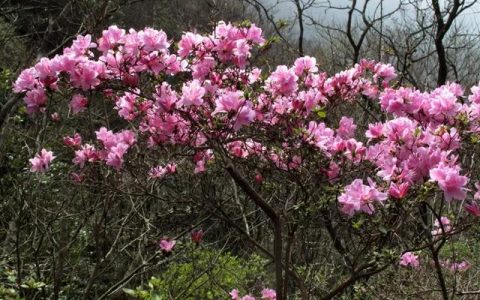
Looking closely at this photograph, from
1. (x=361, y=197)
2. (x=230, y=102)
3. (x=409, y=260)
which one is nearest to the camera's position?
(x=361, y=197)

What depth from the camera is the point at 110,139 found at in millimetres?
2930

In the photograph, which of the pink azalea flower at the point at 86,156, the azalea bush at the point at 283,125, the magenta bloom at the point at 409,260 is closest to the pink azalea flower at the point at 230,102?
the azalea bush at the point at 283,125

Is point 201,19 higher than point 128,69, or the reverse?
point 201,19

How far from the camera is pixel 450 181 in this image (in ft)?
6.13

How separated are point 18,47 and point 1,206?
5.32 metres

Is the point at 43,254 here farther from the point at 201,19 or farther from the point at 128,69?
the point at 201,19

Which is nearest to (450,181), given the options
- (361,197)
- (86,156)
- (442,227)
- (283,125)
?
(361,197)

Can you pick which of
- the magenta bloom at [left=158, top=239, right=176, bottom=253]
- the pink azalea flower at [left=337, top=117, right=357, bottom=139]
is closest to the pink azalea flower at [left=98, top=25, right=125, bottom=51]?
the pink azalea flower at [left=337, top=117, right=357, bottom=139]

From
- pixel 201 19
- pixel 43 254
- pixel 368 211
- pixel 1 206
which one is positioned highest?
pixel 201 19

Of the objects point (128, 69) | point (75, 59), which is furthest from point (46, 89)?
point (128, 69)

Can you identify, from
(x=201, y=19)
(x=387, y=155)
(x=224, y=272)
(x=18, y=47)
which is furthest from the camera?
(x=201, y=19)

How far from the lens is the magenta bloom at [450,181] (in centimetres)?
186

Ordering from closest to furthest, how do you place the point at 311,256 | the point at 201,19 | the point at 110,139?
the point at 110,139, the point at 311,256, the point at 201,19

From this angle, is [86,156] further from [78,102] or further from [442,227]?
[442,227]
